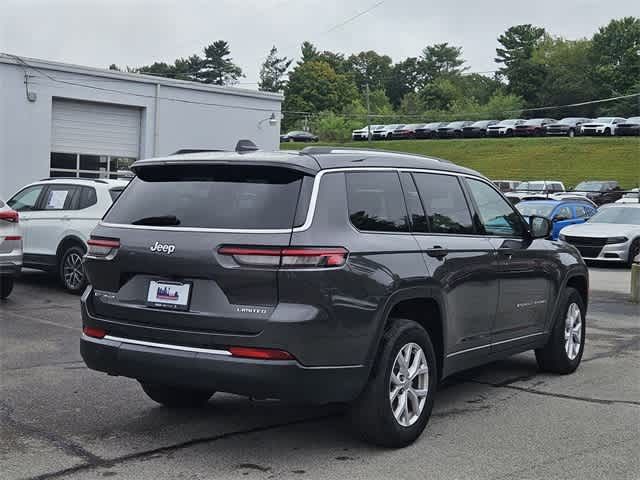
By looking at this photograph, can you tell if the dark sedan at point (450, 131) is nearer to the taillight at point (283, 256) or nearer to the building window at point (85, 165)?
the building window at point (85, 165)

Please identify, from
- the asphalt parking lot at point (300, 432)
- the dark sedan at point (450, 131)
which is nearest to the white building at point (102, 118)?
the asphalt parking lot at point (300, 432)

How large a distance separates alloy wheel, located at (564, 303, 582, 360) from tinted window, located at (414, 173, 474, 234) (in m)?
2.06

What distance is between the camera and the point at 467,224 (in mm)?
6621

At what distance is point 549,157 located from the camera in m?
61.9

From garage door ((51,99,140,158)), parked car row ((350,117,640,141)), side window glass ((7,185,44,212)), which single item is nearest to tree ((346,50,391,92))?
parked car row ((350,117,640,141))

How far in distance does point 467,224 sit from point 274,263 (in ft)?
7.24

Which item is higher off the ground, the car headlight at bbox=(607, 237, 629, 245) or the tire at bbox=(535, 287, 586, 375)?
the car headlight at bbox=(607, 237, 629, 245)

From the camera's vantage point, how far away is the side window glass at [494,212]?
692 centimetres

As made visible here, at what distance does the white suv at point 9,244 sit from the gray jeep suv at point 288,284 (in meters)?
5.92

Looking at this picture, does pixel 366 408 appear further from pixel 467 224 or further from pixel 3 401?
pixel 3 401

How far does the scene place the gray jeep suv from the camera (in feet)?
16.1

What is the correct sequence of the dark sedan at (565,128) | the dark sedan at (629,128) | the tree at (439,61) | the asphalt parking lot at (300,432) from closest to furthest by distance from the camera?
the asphalt parking lot at (300,432) < the dark sedan at (629,128) < the dark sedan at (565,128) < the tree at (439,61)

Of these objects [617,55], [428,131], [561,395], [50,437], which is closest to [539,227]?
[561,395]

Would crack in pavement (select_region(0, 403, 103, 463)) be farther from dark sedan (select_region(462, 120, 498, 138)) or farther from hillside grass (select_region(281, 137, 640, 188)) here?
dark sedan (select_region(462, 120, 498, 138))
